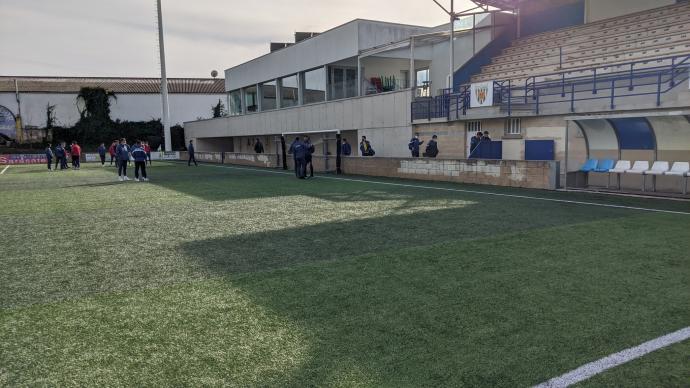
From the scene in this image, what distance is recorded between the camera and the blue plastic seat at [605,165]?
1512 centimetres

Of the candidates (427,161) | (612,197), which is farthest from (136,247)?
(427,161)

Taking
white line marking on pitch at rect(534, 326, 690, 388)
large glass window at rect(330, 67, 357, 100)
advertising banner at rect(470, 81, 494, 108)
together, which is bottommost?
white line marking on pitch at rect(534, 326, 690, 388)

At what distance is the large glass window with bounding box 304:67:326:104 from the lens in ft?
111

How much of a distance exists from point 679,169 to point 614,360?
39.7 feet

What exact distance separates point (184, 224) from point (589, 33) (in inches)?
852

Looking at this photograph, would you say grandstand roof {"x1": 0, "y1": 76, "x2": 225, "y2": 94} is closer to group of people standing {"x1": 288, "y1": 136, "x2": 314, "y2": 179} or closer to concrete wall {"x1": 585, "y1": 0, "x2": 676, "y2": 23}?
group of people standing {"x1": 288, "y1": 136, "x2": 314, "y2": 179}

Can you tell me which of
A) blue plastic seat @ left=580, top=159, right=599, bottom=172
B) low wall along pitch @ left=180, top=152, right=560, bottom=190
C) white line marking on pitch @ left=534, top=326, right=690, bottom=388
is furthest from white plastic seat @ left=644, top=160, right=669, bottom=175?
white line marking on pitch @ left=534, top=326, right=690, bottom=388

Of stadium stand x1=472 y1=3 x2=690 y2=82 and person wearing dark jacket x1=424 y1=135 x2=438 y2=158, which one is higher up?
stadium stand x1=472 y1=3 x2=690 y2=82

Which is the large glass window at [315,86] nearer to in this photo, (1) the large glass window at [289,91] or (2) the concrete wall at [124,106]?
(1) the large glass window at [289,91]

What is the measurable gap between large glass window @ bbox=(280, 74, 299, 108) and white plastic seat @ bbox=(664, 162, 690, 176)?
28057 millimetres

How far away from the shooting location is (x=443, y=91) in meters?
24.4

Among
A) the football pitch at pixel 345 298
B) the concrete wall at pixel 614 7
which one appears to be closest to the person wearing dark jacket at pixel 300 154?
the football pitch at pixel 345 298

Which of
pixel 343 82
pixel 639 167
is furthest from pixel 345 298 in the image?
pixel 343 82

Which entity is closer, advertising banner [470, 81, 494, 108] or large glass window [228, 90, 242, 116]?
advertising banner [470, 81, 494, 108]
